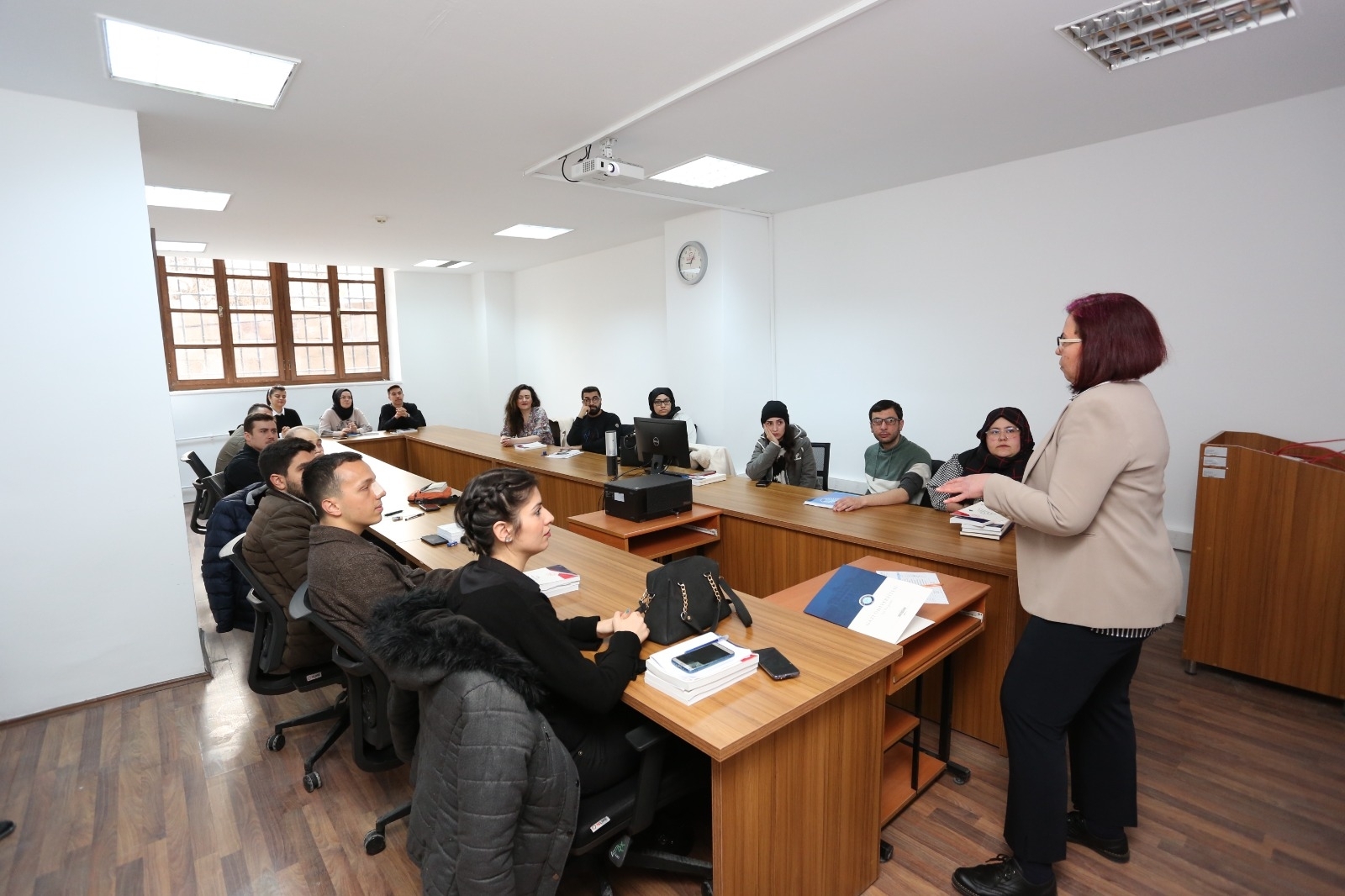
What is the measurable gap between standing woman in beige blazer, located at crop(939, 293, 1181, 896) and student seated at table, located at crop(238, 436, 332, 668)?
7.65 feet

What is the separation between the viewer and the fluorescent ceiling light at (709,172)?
4.48m

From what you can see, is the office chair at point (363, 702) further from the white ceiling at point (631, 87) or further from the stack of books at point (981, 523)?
the stack of books at point (981, 523)

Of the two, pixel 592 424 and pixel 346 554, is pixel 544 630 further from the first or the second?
pixel 592 424

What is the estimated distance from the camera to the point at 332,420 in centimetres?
779

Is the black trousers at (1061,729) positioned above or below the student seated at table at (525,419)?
below

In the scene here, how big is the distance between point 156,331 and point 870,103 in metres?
3.85

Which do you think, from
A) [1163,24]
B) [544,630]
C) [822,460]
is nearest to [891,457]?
[822,460]

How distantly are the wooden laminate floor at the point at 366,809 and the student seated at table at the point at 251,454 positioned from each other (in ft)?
4.30

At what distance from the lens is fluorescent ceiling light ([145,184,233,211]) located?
4.79 meters

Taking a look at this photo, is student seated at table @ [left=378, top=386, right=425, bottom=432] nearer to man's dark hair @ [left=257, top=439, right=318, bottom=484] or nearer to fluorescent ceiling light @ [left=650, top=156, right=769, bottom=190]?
fluorescent ceiling light @ [left=650, top=156, right=769, bottom=190]

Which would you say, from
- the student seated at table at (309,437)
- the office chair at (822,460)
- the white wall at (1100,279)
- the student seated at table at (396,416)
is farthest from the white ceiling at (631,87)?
the student seated at table at (396,416)

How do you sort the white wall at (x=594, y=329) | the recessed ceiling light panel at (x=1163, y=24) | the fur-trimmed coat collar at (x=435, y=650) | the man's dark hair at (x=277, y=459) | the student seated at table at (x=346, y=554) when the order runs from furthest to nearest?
the white wall at (x=594, y=329) → the man's dark hair at (x=277, y=459) → the recessed ceiling light panel at (x=1163, y=24) → the student seated at table at (x=346, y=554) → the fur-trimmed coat collar at (x=435, y=650)

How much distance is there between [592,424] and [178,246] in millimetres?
5064

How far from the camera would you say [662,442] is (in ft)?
14.0
